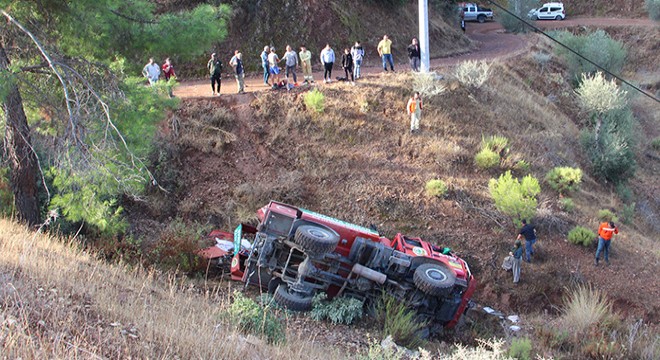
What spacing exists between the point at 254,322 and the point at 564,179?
11978 mm

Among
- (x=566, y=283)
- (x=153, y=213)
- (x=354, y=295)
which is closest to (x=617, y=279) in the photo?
(x=566, y=283)

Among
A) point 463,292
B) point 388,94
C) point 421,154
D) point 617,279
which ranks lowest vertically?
point 617,279

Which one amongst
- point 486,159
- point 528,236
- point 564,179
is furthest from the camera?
point 564,179

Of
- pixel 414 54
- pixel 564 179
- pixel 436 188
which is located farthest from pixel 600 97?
pixel 436 188

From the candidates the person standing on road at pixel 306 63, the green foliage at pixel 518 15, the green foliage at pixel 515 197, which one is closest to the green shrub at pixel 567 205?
the green foliage at pixel 515 197

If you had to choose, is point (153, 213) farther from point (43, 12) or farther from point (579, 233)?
point (579, 233)

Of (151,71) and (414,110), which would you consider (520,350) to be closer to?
(414,110)

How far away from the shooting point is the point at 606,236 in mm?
13711

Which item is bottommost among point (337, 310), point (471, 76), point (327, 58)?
point (337, 310)

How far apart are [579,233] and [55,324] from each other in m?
12.5

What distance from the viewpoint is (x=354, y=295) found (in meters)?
10.2

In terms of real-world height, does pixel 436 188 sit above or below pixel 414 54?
below

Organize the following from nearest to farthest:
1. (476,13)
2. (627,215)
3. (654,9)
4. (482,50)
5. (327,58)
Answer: (627,215) < (327,58) < (482,50) < (654,9) < (476,13)

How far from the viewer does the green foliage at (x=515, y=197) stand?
14.4 meters
